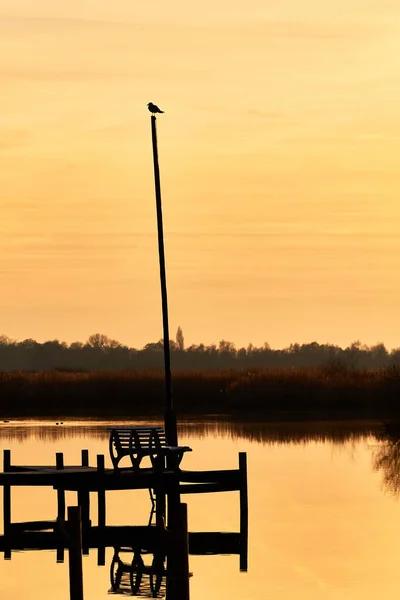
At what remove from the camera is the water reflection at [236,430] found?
58250 millimetres

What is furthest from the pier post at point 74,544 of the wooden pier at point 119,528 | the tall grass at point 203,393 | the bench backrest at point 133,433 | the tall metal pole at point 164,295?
the tall grass at point 203,393

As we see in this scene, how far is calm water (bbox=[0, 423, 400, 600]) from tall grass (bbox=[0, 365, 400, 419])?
579 inches

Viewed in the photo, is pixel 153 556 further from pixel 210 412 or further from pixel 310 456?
pixel 210 412

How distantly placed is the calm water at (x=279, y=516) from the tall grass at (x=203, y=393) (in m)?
14.7

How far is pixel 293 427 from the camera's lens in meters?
64.5

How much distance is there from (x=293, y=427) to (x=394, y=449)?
1268 cm

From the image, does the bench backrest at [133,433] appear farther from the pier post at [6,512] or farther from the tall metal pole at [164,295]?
the tall metal pole at [164,295]

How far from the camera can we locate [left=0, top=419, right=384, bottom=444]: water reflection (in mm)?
58250

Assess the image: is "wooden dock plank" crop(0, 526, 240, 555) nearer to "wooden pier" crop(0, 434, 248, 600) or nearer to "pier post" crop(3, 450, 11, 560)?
"wooden pier" crop(0, 434, 248, 600)

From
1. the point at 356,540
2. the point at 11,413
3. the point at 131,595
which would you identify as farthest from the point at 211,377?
the point at 131,595

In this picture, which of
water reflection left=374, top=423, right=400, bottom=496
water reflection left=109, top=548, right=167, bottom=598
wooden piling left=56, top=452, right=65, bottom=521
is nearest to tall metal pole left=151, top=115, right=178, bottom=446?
wooden piling left=56, top=452, right=65, bottom=521

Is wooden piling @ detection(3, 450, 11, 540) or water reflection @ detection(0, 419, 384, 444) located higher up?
water reflection @ detection(0, 419, 384, 444)

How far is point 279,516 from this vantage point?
34.4 metres

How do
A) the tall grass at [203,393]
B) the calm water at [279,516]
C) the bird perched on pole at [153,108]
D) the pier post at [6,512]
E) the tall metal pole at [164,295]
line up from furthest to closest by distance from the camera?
the tall grass at [203,393], the bird perched on pole at [153,108], the tall metal pole at [164,295], the pier post at [6,512], the calm water at [279,516]
